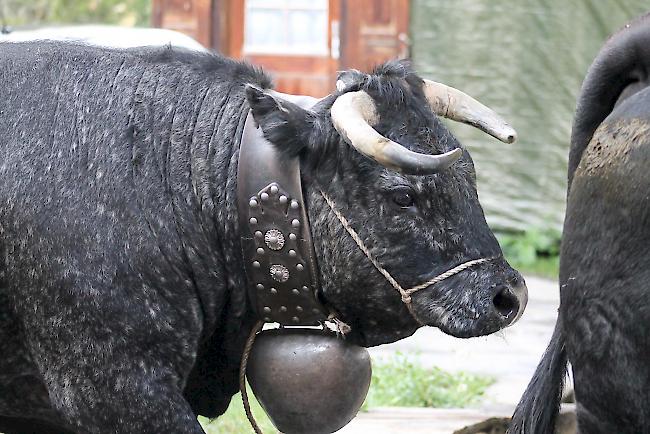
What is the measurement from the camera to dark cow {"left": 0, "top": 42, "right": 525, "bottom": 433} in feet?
9.56

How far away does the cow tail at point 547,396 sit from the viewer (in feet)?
11.1

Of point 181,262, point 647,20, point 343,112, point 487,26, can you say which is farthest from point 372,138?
Answer: point 487,26

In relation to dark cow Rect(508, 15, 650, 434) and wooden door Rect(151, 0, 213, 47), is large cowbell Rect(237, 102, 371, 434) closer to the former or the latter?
dark cow Rect(508, 15, 650, 434)

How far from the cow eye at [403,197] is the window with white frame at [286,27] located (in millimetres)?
7495

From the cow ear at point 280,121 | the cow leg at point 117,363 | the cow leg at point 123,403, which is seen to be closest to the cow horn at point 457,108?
the cow ear at point 280,121

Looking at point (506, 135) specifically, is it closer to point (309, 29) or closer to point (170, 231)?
point (170, 231)

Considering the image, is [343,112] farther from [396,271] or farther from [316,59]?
[316,59]

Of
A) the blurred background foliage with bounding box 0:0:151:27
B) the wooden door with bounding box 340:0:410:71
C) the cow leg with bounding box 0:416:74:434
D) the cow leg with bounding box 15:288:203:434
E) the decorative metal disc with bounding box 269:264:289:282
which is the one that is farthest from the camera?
the blurred background foliage with bounding box 0:0:151:27

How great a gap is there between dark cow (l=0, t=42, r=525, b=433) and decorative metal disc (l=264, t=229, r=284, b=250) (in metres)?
0.09

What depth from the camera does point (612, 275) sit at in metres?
2.73

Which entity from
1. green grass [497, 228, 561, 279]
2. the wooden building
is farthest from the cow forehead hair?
the wooden building

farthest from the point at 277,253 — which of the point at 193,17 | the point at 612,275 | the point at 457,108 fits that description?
the point at 193,17

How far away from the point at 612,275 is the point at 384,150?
0.61 m

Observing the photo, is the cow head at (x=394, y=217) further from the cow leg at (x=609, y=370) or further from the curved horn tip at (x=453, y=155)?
the cow leg at (x=609, y=370)
